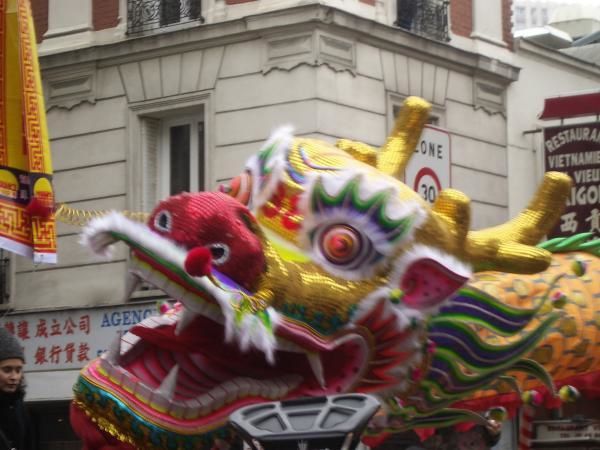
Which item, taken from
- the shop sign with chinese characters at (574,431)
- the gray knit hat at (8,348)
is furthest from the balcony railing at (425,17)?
the gray knit hat at (8,348)

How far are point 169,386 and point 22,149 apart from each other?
2.29 metres

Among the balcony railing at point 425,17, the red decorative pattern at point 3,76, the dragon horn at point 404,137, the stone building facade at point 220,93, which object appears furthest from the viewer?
the balcony railing at point 425,17

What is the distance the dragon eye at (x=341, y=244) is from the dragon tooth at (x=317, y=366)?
21.1 inches

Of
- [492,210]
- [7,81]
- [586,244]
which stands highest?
[7,81]

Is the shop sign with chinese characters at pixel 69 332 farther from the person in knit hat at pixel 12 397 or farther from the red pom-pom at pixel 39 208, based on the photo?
the person in knit hat at pixel 12 397

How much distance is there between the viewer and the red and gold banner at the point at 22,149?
1011 cm

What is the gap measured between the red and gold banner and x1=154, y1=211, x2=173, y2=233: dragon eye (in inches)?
51.4

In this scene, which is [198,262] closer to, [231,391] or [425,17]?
[231,391]

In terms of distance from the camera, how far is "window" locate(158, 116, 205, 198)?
731 inches

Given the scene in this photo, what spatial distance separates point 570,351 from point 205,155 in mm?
8514

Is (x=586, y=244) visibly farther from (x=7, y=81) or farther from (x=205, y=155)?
(x=205, y=155)

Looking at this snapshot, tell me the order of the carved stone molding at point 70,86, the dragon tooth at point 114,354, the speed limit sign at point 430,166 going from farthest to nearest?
the carved stone molding at point 70,86 < the speed limit sign at point 430,166 < the dragon tooth at point 114,354

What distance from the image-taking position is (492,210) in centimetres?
1991

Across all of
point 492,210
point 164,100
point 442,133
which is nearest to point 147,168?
point 164,100
